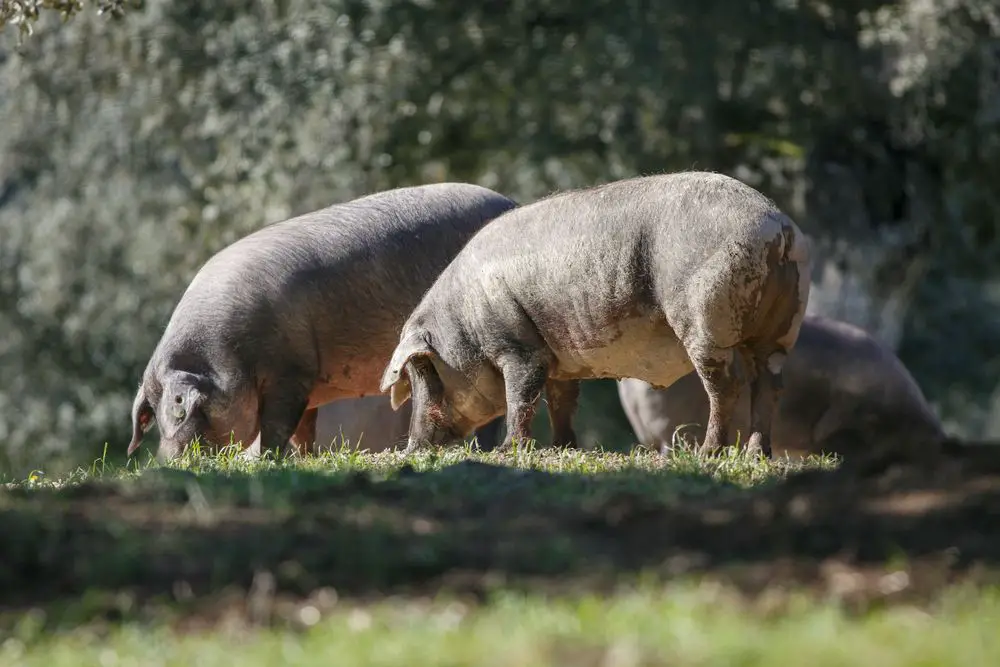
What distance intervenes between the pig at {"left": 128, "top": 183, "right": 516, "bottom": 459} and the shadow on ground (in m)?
5.01

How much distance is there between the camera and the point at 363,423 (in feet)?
51.6

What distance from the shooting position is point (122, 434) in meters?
27.3

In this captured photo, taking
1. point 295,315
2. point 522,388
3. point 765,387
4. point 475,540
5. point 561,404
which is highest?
point 475,540

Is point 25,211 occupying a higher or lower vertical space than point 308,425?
lower

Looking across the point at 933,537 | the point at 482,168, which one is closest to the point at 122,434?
the point at 482,168

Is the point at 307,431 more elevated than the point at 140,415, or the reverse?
the point at 140,415

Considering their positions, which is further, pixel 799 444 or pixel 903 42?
pixel 903 42

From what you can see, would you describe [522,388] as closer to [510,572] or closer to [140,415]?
[140,415]

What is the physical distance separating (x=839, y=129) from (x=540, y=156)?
3725 millimetres

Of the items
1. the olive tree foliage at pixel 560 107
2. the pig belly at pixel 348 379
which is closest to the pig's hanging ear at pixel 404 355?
the pig belly at pixel 348 379

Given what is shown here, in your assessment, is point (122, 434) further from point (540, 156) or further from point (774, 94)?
point (774, 94)

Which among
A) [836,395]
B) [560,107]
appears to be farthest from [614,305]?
[560,107]

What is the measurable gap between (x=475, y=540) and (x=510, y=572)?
1.62 feet

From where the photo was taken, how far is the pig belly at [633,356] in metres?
10.5
